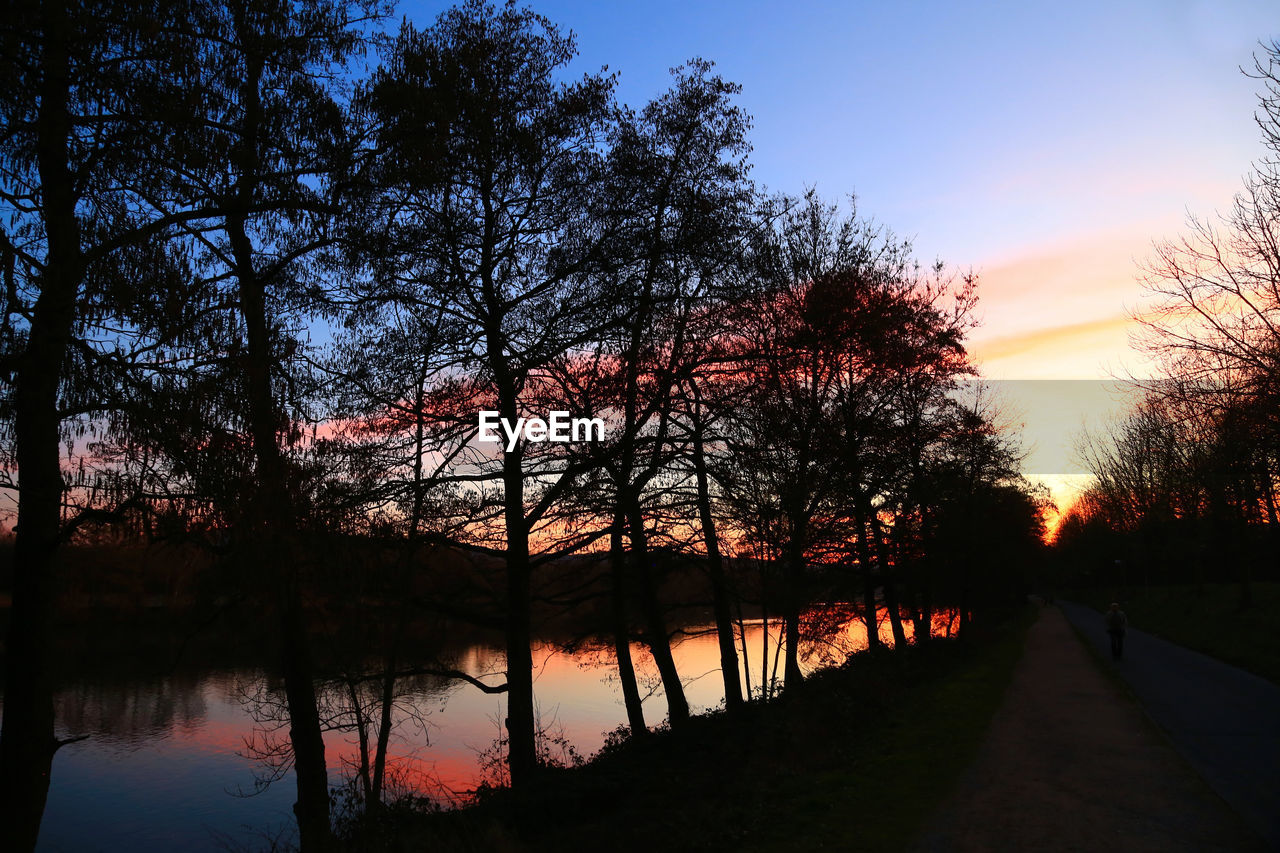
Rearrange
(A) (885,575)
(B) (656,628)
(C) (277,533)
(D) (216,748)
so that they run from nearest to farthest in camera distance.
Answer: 1. (C) (277,533)
2. (B) (656,628)
3. (D) (216,748)
4. (A) (885,575)

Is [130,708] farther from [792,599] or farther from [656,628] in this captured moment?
[792,599]

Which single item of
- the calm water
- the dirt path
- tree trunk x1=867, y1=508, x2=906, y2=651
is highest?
tree trunk x1=867, y1=508, x2=906, y2=651

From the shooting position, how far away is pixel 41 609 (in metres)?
5.86

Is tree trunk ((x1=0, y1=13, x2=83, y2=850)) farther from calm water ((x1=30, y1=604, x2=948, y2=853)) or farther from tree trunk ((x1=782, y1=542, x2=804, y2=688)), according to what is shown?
tree trunk ((x1=782, y1=542, x2=804, y2=688))

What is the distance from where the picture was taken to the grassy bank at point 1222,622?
75.7 ft

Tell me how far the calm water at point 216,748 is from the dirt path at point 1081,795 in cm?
626

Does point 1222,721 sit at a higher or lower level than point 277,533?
lower

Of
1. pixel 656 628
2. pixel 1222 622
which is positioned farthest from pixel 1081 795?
pixel 1222 622

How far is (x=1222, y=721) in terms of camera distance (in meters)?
13.8

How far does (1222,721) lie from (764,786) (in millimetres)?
9049

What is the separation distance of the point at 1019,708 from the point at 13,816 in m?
15.4

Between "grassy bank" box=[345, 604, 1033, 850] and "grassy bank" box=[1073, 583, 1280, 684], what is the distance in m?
11.8

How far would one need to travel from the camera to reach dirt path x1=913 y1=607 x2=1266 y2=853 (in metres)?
7.27

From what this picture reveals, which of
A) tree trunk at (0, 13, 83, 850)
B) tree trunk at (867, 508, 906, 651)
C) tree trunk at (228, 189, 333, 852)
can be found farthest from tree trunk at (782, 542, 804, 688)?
tree trunk at (0, 13, 83, 850)
